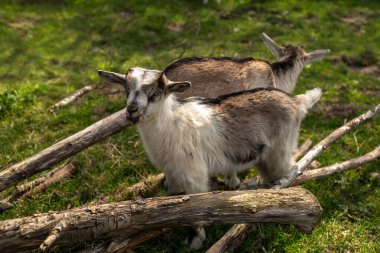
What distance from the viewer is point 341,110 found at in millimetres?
6742

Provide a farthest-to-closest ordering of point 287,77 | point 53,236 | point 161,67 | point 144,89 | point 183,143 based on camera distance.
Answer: point 161,67, point 287,77, point 183,143, point 144,89, point 53,236

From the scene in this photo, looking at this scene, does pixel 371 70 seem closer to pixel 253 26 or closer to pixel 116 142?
pixel 253 26

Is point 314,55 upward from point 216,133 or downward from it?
upward

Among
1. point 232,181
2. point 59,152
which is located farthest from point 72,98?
point 232,181

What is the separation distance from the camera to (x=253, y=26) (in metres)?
9.63

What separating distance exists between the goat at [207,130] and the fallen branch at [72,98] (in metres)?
2.85

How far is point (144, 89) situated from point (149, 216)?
1.14 metres

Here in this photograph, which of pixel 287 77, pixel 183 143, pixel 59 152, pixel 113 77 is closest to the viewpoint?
pixel 113 77

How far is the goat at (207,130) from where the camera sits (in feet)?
13.1

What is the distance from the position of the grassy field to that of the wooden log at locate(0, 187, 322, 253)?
40 cm

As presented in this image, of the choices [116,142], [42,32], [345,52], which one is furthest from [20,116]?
[345,52]

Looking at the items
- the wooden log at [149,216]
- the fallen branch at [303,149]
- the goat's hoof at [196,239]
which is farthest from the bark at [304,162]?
the goat's hoof at [196,239]

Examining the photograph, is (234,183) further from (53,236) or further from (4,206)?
(4,206)

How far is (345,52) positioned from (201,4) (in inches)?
145
